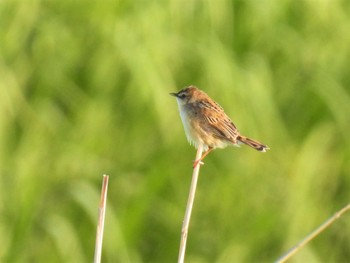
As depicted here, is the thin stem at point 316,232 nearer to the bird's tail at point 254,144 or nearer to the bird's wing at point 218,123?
the bird's tail at point 254,144

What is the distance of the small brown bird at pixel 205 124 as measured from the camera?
3570mm

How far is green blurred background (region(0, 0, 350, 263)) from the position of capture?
5109 mm

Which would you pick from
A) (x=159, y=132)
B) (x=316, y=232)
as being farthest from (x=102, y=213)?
(x=159, y=132)

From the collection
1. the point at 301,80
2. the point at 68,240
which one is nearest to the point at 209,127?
the point at 68,240

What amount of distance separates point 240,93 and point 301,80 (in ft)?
1.80

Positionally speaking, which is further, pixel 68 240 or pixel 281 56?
pixel 281 56

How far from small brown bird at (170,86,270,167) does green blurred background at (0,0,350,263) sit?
4.39 feet

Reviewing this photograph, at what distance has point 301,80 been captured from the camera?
234 inches

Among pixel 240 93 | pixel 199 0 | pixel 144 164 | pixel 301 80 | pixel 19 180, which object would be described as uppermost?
pixel 199 0

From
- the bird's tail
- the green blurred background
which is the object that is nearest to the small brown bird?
the bird's tail

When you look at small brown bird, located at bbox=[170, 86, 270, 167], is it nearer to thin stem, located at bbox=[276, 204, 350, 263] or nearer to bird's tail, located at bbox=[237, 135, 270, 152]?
bird's tail, located at bbox=[237, 135, 270, 152]

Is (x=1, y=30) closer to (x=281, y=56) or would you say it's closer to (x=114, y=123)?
(x=114, y=123)

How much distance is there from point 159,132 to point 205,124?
76.9 inches

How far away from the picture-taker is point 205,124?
3.60 meters
